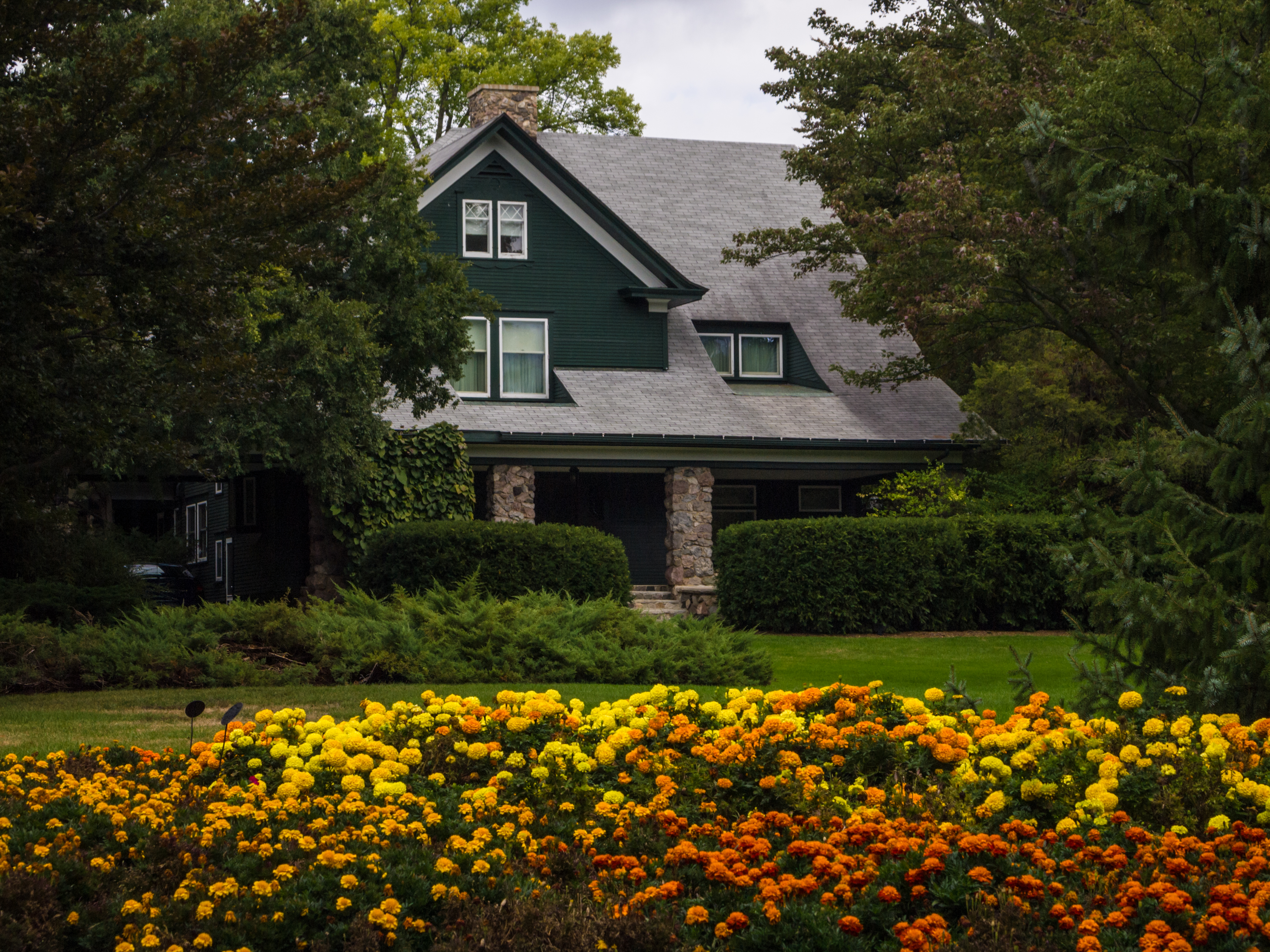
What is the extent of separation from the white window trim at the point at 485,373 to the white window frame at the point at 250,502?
5.05m

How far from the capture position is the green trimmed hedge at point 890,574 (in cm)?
1970

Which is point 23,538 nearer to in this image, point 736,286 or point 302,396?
point 302,396

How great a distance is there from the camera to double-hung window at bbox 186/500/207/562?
3266 centimetres

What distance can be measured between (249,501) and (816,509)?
11.6 meters

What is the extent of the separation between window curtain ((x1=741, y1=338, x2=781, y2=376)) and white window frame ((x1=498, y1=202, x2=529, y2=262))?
5.00 meters

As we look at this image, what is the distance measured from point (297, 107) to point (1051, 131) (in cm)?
632

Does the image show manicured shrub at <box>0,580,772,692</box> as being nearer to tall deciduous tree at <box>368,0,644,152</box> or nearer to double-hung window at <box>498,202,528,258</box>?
double-hung window at <box>498,202,528,258</box>

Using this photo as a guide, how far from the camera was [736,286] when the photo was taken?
93.8 ft

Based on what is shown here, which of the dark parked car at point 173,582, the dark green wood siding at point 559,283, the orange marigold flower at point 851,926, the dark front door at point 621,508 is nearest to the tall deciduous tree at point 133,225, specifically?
the orange marigold flower at point 851,926

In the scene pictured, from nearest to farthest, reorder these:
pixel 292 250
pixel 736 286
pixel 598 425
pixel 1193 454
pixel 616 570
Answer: pixel 1193 454 → pixel 292 250 → pixel 616 570 → pixel 598 425 → pixel 736 286

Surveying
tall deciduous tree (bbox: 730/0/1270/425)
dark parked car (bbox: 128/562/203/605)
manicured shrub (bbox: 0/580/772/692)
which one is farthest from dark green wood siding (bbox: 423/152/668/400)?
manicured shrub (bbox: 0/580/772/692)

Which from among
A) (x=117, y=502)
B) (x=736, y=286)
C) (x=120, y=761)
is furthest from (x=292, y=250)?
(x=117, y=502)

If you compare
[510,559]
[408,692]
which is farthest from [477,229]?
[408,692]

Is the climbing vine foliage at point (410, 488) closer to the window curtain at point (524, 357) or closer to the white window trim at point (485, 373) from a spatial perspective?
the white window trim at point (485, 373)
